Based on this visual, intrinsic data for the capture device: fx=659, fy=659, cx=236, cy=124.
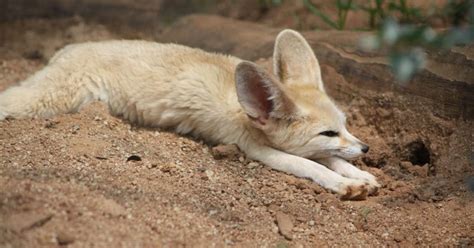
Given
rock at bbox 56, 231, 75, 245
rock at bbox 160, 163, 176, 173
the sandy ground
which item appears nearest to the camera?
rock at bbox 56, 231, 75, 245

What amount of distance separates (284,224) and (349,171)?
0.91m

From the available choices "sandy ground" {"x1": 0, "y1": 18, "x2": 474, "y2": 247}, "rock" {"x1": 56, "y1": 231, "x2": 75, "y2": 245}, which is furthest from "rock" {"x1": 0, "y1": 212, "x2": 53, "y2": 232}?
"rock" {"x1": 56, "y1": 231, "x2": 75, "y2": 245}

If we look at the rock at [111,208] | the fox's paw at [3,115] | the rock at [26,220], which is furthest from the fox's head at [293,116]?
the fox's paw at [3,115]

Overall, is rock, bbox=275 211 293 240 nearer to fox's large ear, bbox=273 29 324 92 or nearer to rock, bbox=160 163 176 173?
rock, bbox=160 163 176 173

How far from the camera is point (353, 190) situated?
4117 millimetres

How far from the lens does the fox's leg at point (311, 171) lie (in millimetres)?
4135

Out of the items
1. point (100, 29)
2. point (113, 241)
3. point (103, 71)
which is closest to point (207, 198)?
point (113, 241)

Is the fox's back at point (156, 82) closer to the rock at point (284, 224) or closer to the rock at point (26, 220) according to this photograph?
the rock at point (284, 224)

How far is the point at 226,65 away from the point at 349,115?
3.58ft

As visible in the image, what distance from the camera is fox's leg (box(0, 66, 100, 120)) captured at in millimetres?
4742

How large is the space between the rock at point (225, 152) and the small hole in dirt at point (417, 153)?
4.36 feet

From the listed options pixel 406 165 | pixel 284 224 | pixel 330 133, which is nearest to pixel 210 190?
pixel 284 224

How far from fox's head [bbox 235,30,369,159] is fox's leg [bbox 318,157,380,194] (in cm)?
6

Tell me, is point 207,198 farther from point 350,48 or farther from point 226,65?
point 350,48
